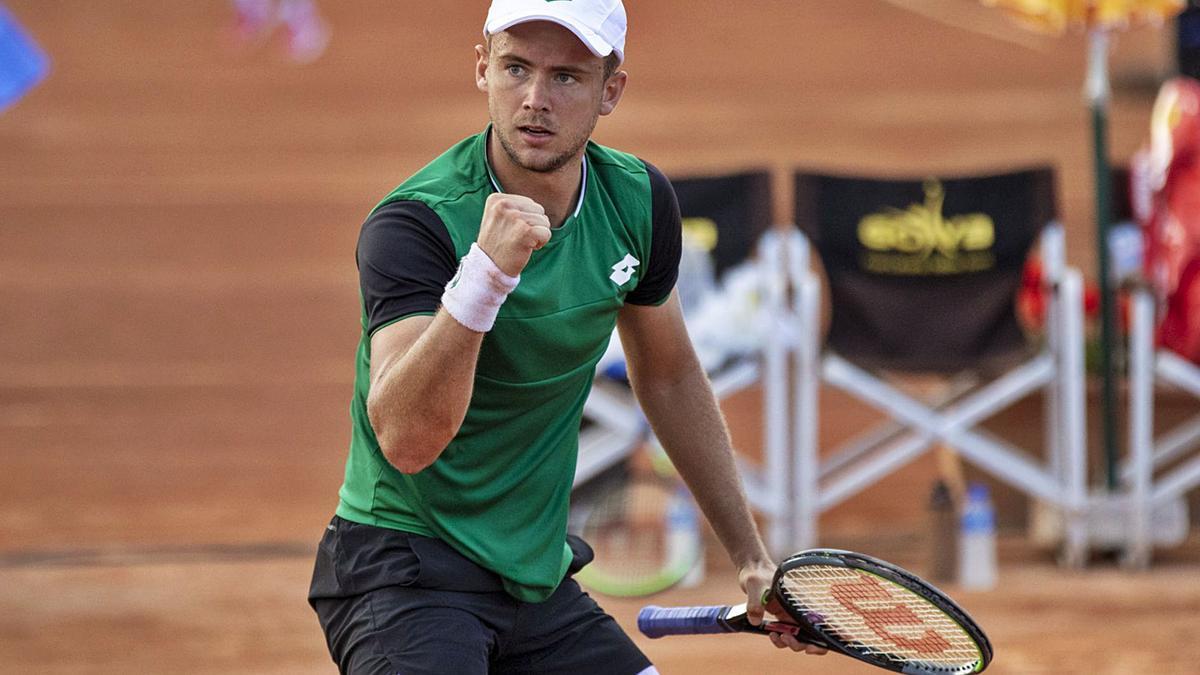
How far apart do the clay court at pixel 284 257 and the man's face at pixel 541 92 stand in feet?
15.0

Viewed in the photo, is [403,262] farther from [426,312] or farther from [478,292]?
[478,292]

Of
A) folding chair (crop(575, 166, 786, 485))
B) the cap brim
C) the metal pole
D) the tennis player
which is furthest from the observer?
the metal pole

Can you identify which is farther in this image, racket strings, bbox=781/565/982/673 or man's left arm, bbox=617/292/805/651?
man's left arm, bbox=617/292/805/651

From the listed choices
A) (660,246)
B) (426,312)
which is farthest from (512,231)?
(660,246)

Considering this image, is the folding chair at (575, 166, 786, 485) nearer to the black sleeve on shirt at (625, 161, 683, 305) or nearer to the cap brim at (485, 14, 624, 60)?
the black sleeve on shirt at (625, 161, 683, 305)

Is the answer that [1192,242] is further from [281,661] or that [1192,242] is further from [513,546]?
[513,546]

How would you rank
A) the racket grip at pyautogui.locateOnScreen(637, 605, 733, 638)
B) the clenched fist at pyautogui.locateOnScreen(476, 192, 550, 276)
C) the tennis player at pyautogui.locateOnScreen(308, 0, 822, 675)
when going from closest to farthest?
the clenched fist at pyautogui.locateOnScreen(476, 192, 550, 276) < the tennis player at pyautogui.locateOnScreen(308, 0, 822, 675) < the racket grip at pyautogui.locateOnScreen(637, 605, 733, 638)

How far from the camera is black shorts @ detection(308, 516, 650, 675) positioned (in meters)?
3.41

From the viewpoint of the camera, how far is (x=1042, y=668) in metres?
7.57

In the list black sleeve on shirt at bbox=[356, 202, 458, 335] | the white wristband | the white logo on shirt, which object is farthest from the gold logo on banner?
the white wristband

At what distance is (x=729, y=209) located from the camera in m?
9.71

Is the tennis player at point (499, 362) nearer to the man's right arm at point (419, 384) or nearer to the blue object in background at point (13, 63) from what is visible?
the man's right arm at point (419, 384)

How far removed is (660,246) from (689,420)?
47cm

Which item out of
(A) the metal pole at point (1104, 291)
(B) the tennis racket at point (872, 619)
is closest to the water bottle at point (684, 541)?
(A) the metal pole at point (1104, 291)
